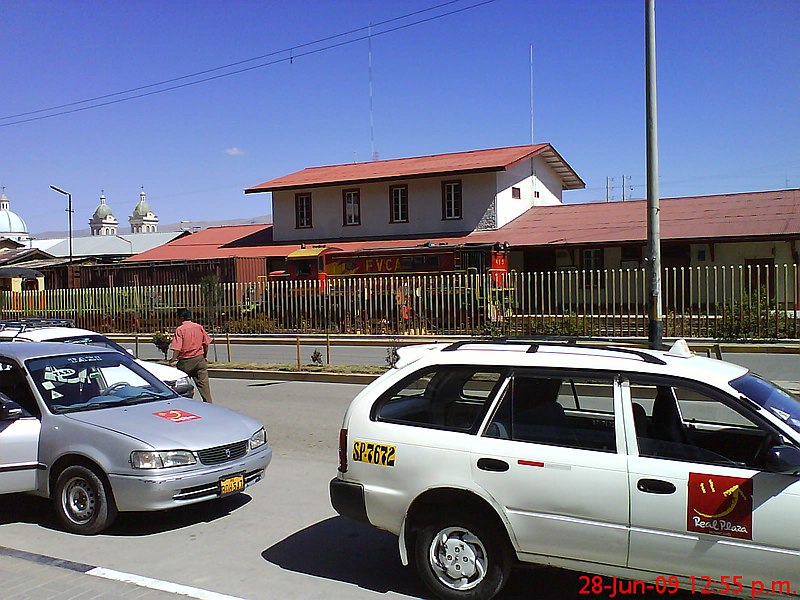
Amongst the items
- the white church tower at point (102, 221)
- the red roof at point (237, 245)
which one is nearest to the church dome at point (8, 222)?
the white church tower at point (102, 221)

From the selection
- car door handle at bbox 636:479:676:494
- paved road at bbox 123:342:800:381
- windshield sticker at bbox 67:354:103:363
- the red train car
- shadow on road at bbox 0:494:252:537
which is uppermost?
the red train car

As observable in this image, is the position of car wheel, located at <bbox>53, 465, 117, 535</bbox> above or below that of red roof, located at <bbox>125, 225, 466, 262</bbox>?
below

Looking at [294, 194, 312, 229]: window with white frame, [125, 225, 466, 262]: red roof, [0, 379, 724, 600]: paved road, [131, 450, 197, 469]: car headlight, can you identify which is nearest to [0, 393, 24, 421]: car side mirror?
[0, 379, 724, 600]: paved road

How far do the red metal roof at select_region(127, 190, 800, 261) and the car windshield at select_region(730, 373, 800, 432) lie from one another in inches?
1023

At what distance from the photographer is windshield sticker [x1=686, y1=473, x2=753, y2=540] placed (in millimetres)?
4410

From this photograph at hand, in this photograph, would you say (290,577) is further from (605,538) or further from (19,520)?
(19,520)

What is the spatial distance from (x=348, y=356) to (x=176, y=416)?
548 inches

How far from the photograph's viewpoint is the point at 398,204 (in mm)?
39031

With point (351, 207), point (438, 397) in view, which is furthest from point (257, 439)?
Answer: point (351, 207)

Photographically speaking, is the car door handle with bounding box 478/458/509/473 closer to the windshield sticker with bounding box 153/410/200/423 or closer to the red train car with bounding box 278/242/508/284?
the windshield sticker with bounding box 153/410/200/423

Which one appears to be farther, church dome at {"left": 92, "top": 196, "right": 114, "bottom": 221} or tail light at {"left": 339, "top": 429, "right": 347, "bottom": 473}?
church dome at {"left": 92, "top": 196, "right": 114, "bottom": 221}

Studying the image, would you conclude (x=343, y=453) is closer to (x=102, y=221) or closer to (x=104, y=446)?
(x=104, y=446)

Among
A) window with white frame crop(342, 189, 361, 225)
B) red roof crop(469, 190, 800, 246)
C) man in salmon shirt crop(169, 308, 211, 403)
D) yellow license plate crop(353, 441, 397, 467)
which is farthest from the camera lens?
window with white frame crop(342, 189, 361, 225)

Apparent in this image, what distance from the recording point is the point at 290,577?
5816mm
